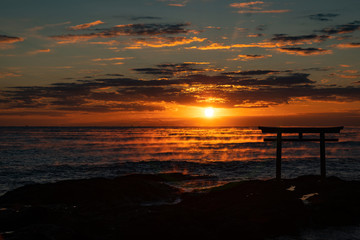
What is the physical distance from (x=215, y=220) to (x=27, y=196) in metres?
10.4

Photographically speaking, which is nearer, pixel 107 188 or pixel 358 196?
pixel 358 196

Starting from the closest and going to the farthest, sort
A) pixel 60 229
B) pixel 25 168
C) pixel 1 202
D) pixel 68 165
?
pixel 60 229 < pixel 1 202 < pixel 25 168 < pixel 68 165

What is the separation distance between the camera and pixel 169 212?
43.6 feet

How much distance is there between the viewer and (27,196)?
1852cm

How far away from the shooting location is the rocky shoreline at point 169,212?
473 inches

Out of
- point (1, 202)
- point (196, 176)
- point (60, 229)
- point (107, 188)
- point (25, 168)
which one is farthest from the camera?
point (25, 168)

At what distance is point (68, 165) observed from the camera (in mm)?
38469

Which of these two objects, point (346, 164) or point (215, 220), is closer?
point (215, 220)

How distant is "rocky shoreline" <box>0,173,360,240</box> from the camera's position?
12.0m

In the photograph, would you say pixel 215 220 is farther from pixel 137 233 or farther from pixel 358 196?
pixel 358 196

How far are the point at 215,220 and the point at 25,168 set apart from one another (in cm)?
2734

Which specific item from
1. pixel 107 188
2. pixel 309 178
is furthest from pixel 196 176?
pixel 107 188

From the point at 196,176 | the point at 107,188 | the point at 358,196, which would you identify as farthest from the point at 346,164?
the point at 107,188

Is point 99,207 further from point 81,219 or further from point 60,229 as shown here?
point 60,229
